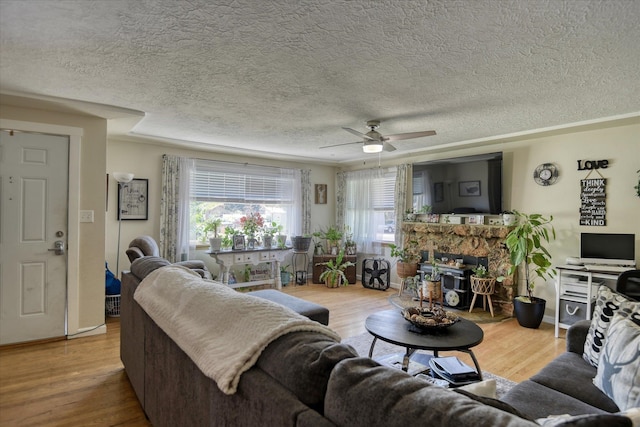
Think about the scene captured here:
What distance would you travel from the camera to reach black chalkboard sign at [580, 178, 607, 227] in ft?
12.4

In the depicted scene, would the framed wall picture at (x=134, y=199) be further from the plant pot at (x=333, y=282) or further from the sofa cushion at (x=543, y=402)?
the sofa cushion at (x=543, y=402)

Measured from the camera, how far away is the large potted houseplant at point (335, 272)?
5.95 meters

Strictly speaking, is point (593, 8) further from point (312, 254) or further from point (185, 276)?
point (312, 254)

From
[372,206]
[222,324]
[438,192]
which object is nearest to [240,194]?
[372,206]

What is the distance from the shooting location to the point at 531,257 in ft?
13.3

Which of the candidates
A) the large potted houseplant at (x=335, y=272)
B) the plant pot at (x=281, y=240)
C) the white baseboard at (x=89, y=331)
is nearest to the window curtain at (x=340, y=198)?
the large potted houseplant at (x=335, y=272)

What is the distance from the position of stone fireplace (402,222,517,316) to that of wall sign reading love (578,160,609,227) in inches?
32.1

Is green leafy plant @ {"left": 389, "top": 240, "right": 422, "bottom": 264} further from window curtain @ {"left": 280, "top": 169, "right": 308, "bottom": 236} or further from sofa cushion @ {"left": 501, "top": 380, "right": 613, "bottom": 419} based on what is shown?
sofa cushion @ {"left": 501, "top": 380, "right": 613, "bottom": 419}

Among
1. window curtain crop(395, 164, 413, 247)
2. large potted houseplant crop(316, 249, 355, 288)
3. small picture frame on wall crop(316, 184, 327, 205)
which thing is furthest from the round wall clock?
small picture frame on wall crop(316, 184, 327, 205)

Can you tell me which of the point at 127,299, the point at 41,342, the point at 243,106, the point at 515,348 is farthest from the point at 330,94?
the point at 41,342

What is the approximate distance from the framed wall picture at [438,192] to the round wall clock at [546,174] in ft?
3.93

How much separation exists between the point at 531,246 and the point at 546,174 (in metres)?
0.96

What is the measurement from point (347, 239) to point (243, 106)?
154 inches

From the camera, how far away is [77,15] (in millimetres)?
1752
